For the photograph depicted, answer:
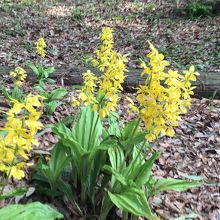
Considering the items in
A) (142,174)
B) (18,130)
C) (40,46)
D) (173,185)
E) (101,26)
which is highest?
(18,130)

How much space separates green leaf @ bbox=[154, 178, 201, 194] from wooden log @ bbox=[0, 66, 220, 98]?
3354 millimetres

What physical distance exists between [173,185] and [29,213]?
1.24m

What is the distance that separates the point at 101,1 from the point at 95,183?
12.7 meters

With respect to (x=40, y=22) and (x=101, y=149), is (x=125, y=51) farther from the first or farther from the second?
(x=101, y=149)

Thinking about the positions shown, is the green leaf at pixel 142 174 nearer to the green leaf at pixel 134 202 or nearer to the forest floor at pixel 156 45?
the green leaf at pixel 134 202

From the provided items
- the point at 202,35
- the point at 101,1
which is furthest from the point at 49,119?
the point at 101,1

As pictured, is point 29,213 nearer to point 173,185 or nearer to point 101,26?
point 173,185

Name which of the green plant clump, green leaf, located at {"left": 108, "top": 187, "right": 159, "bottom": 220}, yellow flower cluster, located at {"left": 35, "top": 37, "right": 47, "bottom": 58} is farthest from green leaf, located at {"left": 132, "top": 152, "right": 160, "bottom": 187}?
the green plant clump

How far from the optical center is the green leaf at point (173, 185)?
9.98 ft

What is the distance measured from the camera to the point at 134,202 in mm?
2738

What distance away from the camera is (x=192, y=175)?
13.5 feet

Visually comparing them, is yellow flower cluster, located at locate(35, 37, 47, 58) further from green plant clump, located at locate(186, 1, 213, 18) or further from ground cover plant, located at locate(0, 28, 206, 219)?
green plant clump, located at locate(186, 1, 213, 18)

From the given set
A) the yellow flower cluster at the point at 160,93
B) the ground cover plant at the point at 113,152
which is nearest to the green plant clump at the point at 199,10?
the ground cover plant at the point at 113,152

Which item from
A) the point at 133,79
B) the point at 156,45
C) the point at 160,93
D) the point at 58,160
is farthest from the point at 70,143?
the point at 156,45
